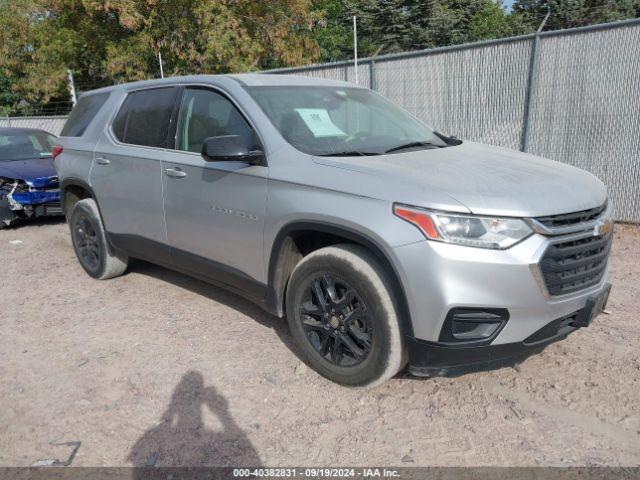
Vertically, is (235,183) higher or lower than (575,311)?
higher

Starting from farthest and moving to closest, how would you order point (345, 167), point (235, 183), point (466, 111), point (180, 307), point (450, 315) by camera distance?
point (466, 111) → point (180, 307) → point (235, 183) → point (345, 167) → point (450, 315)

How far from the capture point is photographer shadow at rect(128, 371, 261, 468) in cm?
256

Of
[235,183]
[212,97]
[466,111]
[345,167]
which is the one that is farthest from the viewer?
[466,111]

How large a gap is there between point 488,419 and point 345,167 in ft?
5.07

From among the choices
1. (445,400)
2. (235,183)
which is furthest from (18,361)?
(445,400)

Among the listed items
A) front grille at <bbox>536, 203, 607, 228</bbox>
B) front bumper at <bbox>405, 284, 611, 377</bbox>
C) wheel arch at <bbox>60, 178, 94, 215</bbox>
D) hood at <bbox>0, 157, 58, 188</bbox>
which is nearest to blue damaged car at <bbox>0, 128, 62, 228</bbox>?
hood at <bbox>0, 157, 58, 188</bbox>

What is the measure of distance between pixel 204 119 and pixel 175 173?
0.44 meters

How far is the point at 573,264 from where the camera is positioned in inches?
105

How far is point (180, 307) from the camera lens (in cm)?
448

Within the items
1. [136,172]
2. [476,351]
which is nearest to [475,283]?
[476,351]

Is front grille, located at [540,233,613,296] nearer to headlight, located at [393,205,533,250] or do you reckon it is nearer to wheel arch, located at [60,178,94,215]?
headlight, located at [393,205,533,250]

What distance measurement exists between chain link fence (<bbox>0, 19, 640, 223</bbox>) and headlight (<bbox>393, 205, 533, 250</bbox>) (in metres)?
4.87

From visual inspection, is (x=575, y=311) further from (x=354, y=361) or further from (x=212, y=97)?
(x=212, y=97)

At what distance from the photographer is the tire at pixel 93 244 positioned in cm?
494
